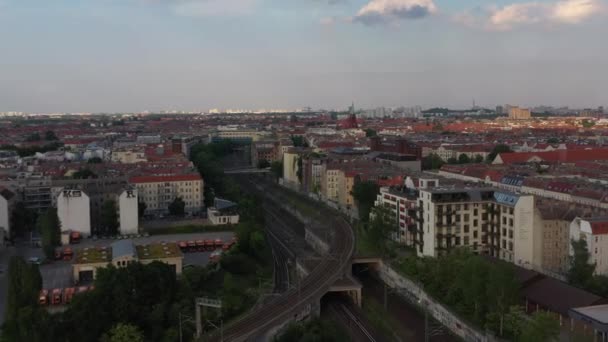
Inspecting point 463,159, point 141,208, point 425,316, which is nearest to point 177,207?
point 141,208

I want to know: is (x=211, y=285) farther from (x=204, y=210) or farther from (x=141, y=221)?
(x=204, y=210)

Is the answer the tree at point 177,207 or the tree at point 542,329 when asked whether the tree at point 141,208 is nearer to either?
the tree at point 177,207

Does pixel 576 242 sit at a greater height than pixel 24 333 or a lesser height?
greater

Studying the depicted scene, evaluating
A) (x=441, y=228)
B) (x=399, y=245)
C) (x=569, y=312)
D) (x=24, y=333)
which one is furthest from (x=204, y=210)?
(x=569, y=312)

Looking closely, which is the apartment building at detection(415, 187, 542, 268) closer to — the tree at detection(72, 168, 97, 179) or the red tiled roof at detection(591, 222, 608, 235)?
the red tiled roof at detection(591, 222, 608, 235)

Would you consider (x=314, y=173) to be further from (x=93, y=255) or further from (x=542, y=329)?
(x=542, y=329)
